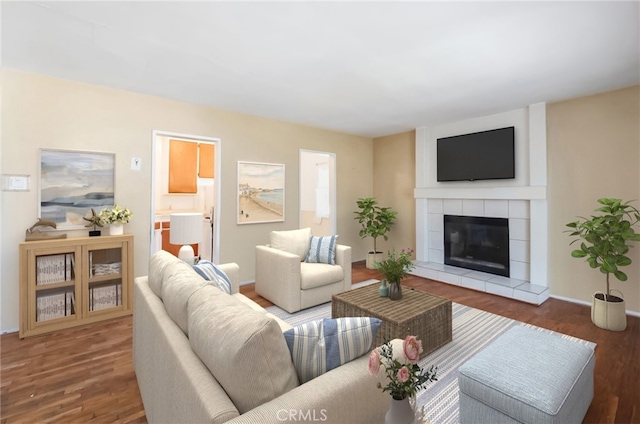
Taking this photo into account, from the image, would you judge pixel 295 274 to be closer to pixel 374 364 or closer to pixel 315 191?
pixel 374 364

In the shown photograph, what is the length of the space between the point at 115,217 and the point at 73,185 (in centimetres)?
52

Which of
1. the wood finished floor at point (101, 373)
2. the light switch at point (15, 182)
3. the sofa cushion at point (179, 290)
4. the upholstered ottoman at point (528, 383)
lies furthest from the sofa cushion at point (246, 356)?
the light switch at point (15, 182)

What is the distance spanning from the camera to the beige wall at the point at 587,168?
320 cm

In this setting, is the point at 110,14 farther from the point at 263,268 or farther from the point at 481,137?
the point at 481,137

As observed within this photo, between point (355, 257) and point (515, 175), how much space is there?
2.98 m

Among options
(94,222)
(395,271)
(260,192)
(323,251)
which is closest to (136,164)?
(94,222)

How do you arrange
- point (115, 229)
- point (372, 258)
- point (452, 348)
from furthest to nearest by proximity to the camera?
1. point (372, 258)
2. point (115, 229)
3. point (452, 348)

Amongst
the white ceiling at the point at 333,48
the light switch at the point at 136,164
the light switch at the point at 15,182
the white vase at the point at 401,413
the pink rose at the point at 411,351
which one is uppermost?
the white ceiling at the point at 333,48

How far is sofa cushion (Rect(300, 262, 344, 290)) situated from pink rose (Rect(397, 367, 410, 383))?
2.40m

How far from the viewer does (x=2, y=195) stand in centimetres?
273

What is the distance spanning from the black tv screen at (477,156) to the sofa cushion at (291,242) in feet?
8.55

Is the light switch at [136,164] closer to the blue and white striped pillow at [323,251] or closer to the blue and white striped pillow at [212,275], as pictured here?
the blue and white striped pillow at [212,275]

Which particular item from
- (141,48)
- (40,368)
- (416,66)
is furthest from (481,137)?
(40,368)

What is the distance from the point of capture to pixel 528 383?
143cm
